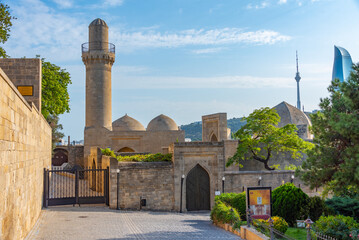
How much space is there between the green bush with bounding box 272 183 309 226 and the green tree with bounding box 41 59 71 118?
18595mm

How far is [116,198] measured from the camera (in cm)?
1991

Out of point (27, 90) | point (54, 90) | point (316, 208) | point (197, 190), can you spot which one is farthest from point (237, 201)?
point (54, 90)

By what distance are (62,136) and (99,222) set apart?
30.8 meters

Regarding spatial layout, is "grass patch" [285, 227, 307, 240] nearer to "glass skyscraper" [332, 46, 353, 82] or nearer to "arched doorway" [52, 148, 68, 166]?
"arched doorway" [52, 148, 68, 166]

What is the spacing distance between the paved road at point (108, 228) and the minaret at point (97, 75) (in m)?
17.8

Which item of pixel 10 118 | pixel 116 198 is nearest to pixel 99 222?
pixel 116 198

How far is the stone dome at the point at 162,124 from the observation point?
39062 millimetres

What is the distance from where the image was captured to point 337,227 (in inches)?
431

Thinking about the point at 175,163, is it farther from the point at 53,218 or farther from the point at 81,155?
the point at 81,155

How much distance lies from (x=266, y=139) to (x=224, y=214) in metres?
12.8

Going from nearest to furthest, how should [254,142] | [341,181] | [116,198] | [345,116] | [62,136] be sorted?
[345,116]
[341,181]
[116,198]
[254,142]
[62,136]

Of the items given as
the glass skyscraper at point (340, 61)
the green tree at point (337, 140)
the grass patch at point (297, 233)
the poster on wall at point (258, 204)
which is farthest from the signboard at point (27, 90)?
the glass skyscraper at point (340, 61)

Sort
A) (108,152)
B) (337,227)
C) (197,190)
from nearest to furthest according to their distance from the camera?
(337,227) < (197,190) < (108,152)

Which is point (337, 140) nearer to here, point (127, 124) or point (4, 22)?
point (4, 22)
